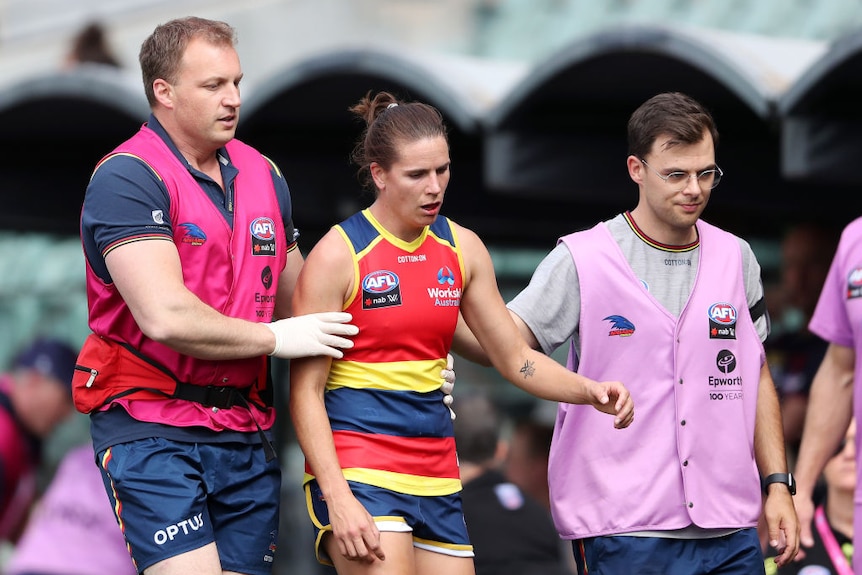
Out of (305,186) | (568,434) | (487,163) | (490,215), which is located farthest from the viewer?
(490,215)

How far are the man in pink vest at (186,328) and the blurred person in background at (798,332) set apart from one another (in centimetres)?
400

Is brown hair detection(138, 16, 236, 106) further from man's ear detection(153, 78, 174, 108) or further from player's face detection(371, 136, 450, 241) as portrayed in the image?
player's face detection(371, 136, 450, 241)

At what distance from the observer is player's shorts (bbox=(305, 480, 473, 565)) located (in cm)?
453

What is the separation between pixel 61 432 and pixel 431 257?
11972mm

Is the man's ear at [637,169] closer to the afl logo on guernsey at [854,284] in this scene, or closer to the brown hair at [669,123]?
the brown hair at [669,123]

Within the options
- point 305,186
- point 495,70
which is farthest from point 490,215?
point 495,70

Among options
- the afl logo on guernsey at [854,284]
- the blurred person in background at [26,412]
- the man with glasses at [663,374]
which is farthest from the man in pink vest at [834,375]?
the blurred person in background at [26,412]

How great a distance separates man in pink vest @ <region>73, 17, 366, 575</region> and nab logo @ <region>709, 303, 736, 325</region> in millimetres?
1225

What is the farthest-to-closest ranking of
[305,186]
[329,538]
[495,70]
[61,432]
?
[61,432], [305,186], [495,70], [329,538]

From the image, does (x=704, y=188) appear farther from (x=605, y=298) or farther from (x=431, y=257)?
(x=431, y=257)

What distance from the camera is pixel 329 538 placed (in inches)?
182

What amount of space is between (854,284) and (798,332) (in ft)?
10.3

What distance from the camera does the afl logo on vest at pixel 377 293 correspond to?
4621 millimetres

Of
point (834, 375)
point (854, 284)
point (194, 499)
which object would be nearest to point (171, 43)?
point (194, 499)
